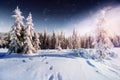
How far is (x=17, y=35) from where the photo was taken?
36.2 metres

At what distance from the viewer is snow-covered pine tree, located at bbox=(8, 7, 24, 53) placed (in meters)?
35.5

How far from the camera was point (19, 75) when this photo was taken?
20.8 meters

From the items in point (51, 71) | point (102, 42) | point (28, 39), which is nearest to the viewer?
point (51, 71)

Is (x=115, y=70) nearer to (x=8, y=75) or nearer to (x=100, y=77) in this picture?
(x=100, y=77)

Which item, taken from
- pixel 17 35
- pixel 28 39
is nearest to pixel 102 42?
Result: pixel 28 39

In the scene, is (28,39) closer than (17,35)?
No

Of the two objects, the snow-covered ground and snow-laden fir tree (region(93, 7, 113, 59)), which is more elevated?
snow-laden fir tree (region(93, 7, 113, 59))

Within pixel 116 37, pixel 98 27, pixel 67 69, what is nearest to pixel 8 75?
pixel 67 69

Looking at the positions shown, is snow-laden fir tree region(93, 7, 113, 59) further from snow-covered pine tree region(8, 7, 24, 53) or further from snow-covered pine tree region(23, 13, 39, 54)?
snow-covered pine tree region(8, 7, 24, 53)

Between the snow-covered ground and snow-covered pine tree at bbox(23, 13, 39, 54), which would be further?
snow-covered pine tree at bbox(23, 13, 39, 54)

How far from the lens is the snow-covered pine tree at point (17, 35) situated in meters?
35.5

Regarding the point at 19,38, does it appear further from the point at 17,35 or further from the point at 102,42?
the point at 102,42

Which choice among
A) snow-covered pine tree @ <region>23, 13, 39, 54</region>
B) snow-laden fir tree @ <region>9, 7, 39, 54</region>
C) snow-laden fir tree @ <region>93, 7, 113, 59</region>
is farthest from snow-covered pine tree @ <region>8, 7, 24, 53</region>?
snow-laden fir tree @ <region>93, 7, 113, 59</region>

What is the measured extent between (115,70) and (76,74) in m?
7.43
